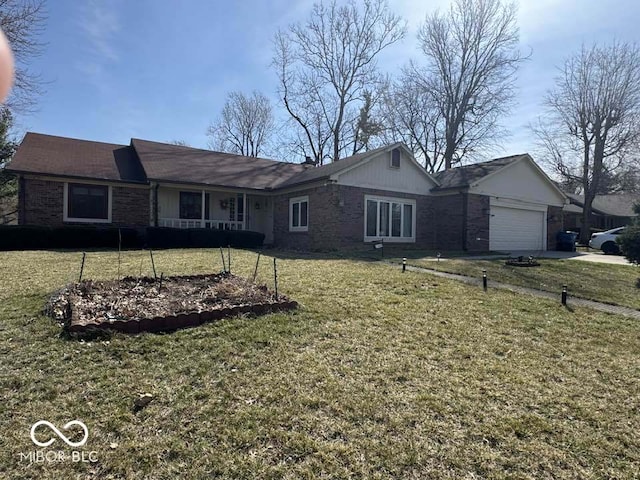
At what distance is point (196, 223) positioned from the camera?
1748 cm

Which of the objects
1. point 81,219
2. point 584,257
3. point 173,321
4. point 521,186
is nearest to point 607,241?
point 584,257

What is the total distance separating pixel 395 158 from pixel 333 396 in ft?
48.3

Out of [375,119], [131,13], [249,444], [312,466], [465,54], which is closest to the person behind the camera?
[312,466]

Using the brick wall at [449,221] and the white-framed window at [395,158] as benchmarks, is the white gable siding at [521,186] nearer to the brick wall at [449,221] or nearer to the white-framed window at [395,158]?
the brick wall at [449,221]

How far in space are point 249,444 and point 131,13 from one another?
478 inches

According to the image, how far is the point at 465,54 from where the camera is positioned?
29672mm

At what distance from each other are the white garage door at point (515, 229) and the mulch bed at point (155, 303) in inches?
599

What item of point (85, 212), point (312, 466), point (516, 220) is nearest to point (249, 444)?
point (312, 466)

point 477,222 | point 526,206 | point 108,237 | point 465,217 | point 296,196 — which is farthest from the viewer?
point 526,206

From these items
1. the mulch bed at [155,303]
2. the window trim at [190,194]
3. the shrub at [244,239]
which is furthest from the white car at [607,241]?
the mulch bed at [155,303]

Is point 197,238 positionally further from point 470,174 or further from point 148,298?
point 470,174

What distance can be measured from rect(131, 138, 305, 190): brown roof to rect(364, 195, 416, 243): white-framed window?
5.01 m

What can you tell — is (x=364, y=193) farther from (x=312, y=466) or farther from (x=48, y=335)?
(x=312, y=466)

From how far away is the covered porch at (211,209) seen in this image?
672 inches
